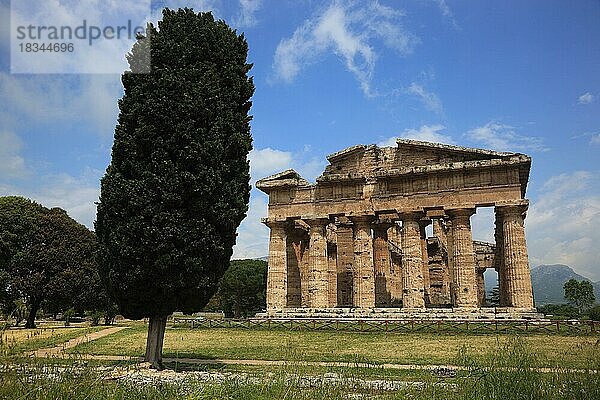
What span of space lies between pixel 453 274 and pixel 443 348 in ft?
49.5

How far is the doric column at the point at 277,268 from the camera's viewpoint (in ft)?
128

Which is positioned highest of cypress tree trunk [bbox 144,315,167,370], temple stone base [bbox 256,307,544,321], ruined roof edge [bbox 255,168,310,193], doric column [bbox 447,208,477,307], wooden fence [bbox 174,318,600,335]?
ruined roof edge [bbox 255,168,310,193]

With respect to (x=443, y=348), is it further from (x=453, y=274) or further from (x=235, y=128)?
(x=453, y=274)

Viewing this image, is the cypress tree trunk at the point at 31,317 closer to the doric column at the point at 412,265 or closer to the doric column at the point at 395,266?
the doric column at the point at 412,265

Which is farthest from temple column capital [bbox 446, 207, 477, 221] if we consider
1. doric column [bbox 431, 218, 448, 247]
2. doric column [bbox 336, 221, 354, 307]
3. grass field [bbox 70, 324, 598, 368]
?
doric column [bbox 431, 218, 448, 247]

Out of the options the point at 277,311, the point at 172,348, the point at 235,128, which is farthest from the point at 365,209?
the point at 235,128

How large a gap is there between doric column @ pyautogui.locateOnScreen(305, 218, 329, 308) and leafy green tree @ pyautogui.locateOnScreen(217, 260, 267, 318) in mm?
23182

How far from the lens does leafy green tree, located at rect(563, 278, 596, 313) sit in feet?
218

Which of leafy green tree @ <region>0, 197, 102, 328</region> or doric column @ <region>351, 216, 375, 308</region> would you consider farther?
leafy green tree @ <region>0, 197, 102, 328</region>

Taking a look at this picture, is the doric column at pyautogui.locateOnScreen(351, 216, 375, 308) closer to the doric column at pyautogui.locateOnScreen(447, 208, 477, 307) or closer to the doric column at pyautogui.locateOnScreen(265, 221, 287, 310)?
the doric column at pyautogui.locateOnScreen(265, 221, 287, 310)

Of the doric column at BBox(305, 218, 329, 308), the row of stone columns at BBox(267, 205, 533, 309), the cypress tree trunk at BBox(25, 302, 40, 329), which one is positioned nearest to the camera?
the row of stone columns at BBox(267, 205, 533, 309)

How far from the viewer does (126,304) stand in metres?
15.3

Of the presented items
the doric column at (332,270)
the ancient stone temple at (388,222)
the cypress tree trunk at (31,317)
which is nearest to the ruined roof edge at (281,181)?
the ancient stone temple at (388,222)

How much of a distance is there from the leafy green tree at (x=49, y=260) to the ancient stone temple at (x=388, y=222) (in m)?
16.2
